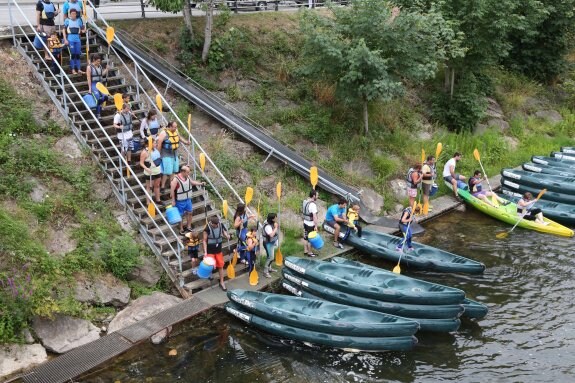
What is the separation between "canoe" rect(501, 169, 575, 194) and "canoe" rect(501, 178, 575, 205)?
0.24 feet

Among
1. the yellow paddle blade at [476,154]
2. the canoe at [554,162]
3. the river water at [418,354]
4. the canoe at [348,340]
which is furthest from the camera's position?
the canoe at [554,162]

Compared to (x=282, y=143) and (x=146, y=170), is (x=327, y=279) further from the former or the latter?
(x=282, y=143)

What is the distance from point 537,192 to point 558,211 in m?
1.18

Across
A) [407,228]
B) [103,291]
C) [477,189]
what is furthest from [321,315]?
[477,189]

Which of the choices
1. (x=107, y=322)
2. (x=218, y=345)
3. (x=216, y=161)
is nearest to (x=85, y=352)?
(x=107, y=322)

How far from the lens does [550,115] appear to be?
22.9m

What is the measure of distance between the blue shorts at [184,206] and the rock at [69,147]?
300 cm

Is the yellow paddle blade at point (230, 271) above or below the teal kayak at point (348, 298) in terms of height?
above

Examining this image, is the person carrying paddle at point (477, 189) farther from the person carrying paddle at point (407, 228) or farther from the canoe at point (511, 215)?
the person carrying paddle at point (407, 228)

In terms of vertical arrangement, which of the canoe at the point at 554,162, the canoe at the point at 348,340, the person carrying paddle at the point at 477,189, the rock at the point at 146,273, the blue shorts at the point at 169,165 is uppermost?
the blue shorts at the point at 169,165

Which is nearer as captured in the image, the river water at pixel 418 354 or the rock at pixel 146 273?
the river water at pixel 418 354

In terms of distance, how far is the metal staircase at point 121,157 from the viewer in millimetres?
11836

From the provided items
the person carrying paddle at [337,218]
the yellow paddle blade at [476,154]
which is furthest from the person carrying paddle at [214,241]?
the yellow paddle blade at [476,154]

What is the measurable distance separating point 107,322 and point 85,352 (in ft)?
2.92
